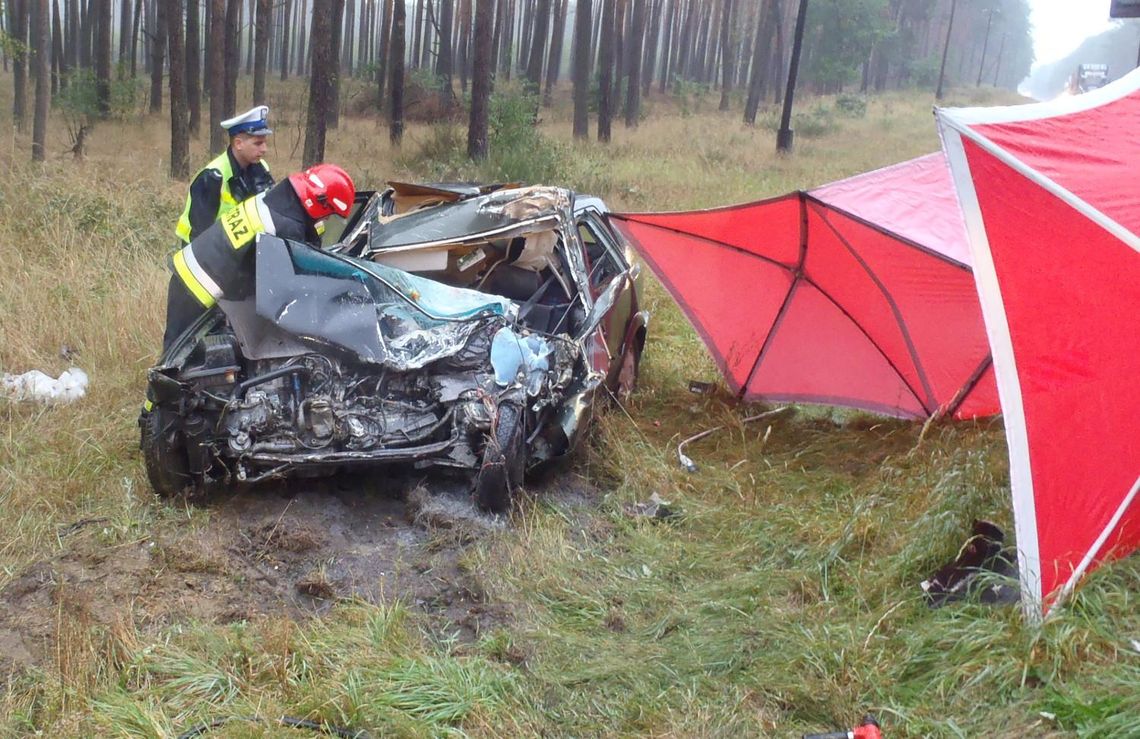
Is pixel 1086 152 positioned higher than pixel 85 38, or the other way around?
pixel 1086 152

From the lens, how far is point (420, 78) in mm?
32094

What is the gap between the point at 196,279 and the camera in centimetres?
494

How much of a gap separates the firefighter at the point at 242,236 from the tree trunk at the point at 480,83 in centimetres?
1120

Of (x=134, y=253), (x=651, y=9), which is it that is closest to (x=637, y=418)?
(x=134, y=253)

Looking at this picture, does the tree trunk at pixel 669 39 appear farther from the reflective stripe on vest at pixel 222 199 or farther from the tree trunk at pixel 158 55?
the reflective stripe on vest at pixel 222 199

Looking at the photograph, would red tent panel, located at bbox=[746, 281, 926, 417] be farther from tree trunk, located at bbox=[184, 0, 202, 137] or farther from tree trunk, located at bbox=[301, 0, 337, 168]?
tree trunk, located at bbox=[184, 0, 202, 137]

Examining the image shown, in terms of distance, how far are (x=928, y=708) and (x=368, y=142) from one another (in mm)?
20502

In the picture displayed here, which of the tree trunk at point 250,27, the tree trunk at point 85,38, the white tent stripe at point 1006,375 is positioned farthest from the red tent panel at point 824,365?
the tree trunk at point 85,38

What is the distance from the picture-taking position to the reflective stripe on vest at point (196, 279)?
490 cm

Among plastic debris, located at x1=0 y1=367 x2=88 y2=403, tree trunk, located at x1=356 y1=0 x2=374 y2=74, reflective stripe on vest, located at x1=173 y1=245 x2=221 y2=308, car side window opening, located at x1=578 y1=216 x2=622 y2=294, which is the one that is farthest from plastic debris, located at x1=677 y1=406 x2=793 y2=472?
tree trunk, located at x1=356 y1=0 x2=374 y2=74

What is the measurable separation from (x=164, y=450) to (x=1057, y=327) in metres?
4.10

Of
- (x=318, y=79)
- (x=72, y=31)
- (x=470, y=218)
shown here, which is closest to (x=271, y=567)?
(x=470, y=218)

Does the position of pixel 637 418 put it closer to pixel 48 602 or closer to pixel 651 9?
pixel 48 602

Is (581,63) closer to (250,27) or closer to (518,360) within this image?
(250,27)
